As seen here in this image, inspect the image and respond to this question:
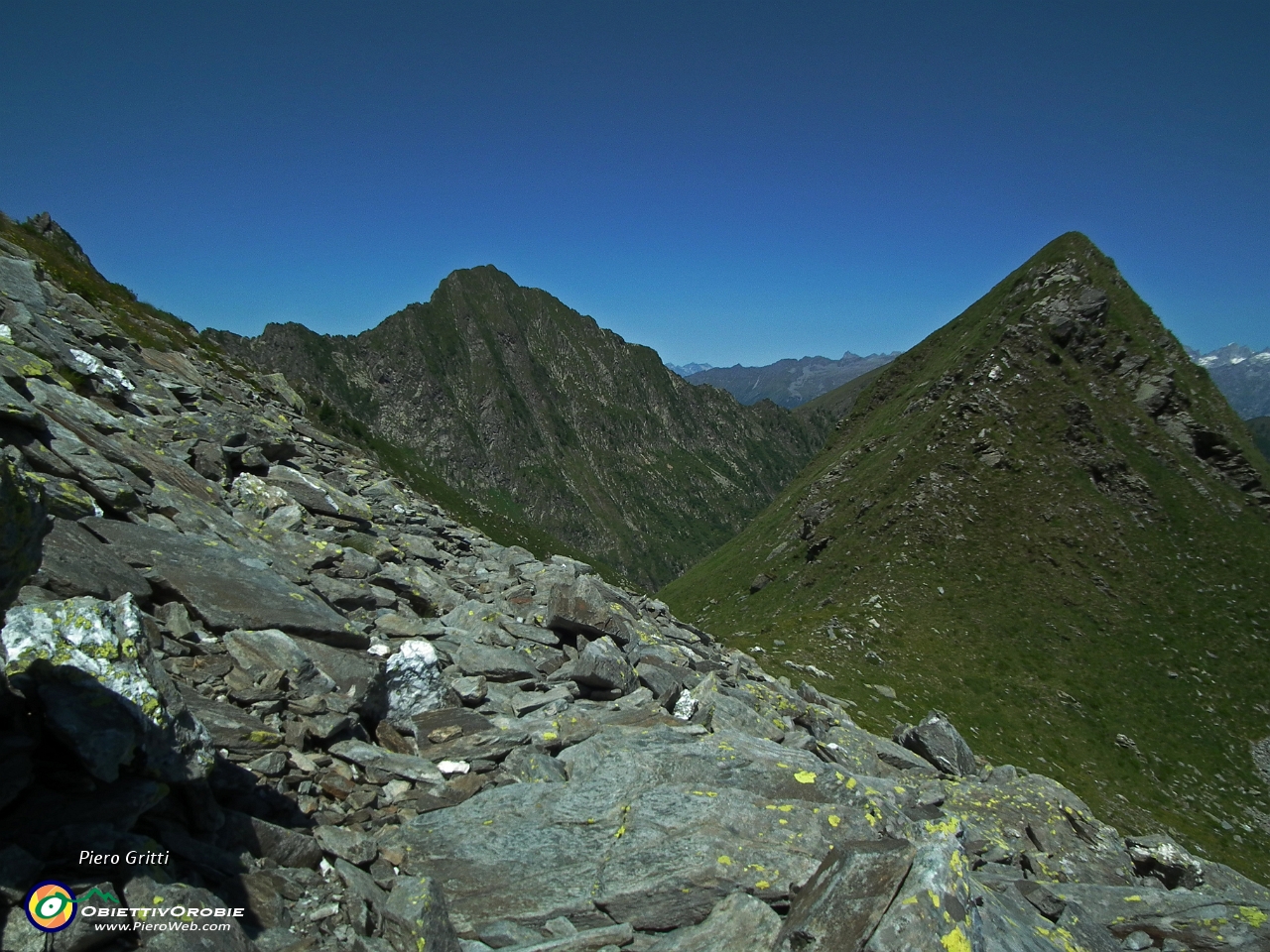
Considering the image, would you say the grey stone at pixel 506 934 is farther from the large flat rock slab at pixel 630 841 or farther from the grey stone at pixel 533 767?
the grey stone at pixel 533 767

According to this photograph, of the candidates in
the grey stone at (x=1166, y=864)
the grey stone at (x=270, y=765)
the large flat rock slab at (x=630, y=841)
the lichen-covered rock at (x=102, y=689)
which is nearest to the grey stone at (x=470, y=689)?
the large flat rock slab at (x=630, y=841)

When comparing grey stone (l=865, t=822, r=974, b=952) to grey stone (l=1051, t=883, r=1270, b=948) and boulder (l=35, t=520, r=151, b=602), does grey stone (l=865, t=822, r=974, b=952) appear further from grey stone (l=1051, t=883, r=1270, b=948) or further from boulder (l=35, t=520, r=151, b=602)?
boulder (l=35, t=520, r=151, b=602)

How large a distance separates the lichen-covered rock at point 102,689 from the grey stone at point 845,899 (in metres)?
7.60

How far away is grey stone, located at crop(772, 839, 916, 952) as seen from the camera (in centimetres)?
767

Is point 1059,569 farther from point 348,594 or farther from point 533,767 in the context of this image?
point 348,594

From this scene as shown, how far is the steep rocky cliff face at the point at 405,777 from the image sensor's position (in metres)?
6.59

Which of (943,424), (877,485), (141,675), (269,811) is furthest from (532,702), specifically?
(943,424)

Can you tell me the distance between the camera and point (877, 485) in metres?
77.6

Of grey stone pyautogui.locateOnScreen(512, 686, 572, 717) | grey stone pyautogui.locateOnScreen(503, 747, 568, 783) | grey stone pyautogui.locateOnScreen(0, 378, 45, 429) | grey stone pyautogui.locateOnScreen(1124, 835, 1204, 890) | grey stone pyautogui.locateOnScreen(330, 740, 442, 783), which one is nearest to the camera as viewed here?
grey stone pyautogui.locateOnScreen(330, 740, 442, 783)

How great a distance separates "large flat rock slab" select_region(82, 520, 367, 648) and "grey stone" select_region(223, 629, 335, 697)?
0.40 meters

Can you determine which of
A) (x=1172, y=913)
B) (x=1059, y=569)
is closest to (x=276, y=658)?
(x=1172, y=913)

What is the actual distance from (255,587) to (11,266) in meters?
26.4

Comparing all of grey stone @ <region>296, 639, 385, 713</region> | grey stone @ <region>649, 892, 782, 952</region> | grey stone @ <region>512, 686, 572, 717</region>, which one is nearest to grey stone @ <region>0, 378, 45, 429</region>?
grey stone @ <region>296, 639, 385, 713</region>

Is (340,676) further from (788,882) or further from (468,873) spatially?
(788,882)
